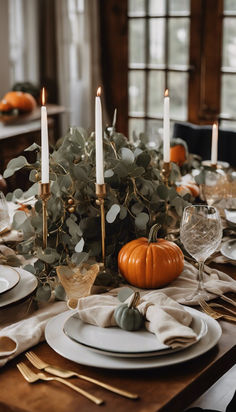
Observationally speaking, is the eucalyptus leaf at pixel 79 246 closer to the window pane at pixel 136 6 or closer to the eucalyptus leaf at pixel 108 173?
the eucalyptus leaf at pixel 108 173

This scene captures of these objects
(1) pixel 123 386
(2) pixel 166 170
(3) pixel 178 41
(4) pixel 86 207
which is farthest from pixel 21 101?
(1) pixel 123 386

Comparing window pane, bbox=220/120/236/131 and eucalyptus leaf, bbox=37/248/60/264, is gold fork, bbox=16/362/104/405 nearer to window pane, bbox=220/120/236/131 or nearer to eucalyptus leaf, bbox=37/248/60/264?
eucalyptus leaf, bbox=37/248/60/264

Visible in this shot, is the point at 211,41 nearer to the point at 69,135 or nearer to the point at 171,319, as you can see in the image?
the point at 69,135

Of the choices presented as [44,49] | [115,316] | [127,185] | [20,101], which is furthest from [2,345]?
[44,49]

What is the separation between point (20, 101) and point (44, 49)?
3.36 feet

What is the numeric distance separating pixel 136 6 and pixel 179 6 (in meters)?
0.34

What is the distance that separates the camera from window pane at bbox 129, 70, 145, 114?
4.36m

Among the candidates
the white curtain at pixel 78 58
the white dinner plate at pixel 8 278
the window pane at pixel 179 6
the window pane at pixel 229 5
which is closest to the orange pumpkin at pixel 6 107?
the white curtain at pixel 78 58

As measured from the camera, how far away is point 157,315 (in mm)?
1112

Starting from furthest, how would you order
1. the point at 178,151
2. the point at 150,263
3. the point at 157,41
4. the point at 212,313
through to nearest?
the point at 157,41
the point at 178,151
the point at 150,263
the point at 212,313

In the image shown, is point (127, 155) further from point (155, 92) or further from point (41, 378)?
point (155, 92)

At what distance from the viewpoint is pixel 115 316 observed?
1139 millimetres

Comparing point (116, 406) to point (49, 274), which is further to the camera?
point (49, 274)

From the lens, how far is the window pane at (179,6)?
398 cm
